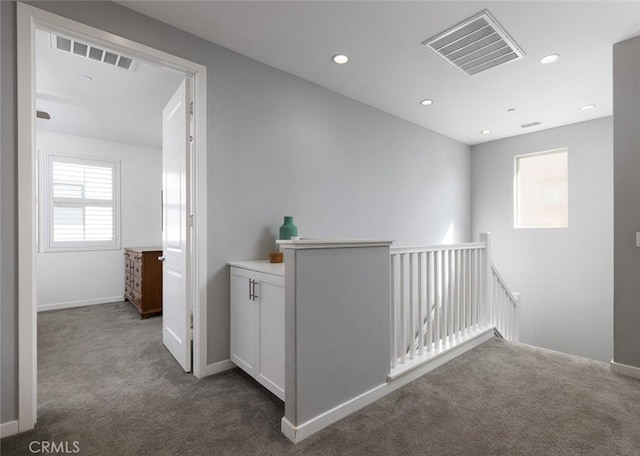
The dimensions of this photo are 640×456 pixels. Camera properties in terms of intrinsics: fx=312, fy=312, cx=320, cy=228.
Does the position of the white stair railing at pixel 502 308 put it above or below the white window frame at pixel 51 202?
below

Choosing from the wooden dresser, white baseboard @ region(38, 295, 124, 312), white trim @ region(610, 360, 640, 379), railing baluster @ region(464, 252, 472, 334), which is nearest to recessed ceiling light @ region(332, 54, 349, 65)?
railing baluster @ region(464, 252, 472, 334)

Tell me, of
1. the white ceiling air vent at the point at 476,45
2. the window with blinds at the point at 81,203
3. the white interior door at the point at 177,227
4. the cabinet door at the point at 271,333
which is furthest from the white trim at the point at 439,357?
the window with blinds at the point at 81,203

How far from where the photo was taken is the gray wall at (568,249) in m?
4.11

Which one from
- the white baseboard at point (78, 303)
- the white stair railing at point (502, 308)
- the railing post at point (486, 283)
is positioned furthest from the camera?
the white baseboard at point (78, 303)

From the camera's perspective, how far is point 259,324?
6.89 ft

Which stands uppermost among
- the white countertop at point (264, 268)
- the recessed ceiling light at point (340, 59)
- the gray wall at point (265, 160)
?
the recessed ceiling light at point (340, 59)

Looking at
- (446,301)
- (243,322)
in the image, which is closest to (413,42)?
(446,301)

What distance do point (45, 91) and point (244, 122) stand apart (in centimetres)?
236

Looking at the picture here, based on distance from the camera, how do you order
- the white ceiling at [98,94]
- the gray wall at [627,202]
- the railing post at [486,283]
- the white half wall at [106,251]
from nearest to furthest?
the gray wall at [627,202] < the white ceiling at [98,94] < the railing post at [486,283] < the white half wall at [106,251]

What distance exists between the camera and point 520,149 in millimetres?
4914

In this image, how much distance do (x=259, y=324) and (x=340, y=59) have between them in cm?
229

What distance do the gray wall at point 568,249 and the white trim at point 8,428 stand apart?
5.74 meters

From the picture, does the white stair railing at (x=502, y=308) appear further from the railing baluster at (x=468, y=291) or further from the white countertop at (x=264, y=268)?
the white countertop at (x=264, y=268)

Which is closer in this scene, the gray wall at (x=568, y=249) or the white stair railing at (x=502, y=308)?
the white stair railing at (x=502, y=308)
